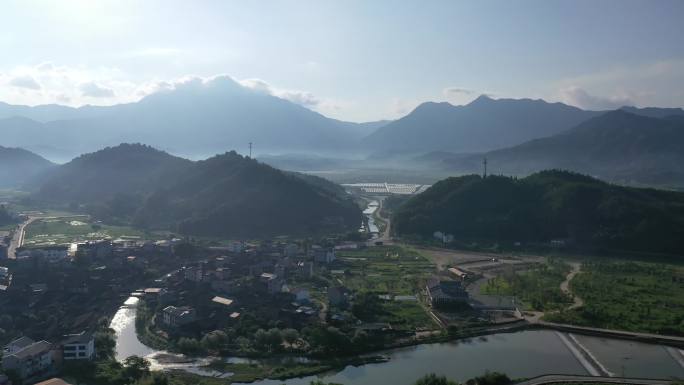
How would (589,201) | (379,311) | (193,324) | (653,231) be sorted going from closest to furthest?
(193,324) → (379,311) → (653,231) → (589,201)

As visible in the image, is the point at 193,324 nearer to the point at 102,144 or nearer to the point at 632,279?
the point at 632,279

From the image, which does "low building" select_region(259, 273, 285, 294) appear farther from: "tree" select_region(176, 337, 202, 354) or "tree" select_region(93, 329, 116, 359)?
"tree" select_region(93, 329, 116, 359)

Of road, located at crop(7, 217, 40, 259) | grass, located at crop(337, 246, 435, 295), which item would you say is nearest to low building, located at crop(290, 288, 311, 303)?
grass, located at crop(337, 246, 435, 295)

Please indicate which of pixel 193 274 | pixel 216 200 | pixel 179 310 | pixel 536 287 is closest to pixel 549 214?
pixel 536 287

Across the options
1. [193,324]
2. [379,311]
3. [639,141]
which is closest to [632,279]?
[379,311]

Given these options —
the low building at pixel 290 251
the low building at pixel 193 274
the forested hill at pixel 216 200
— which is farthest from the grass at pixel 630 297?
the forested hill at pixel 216 200
